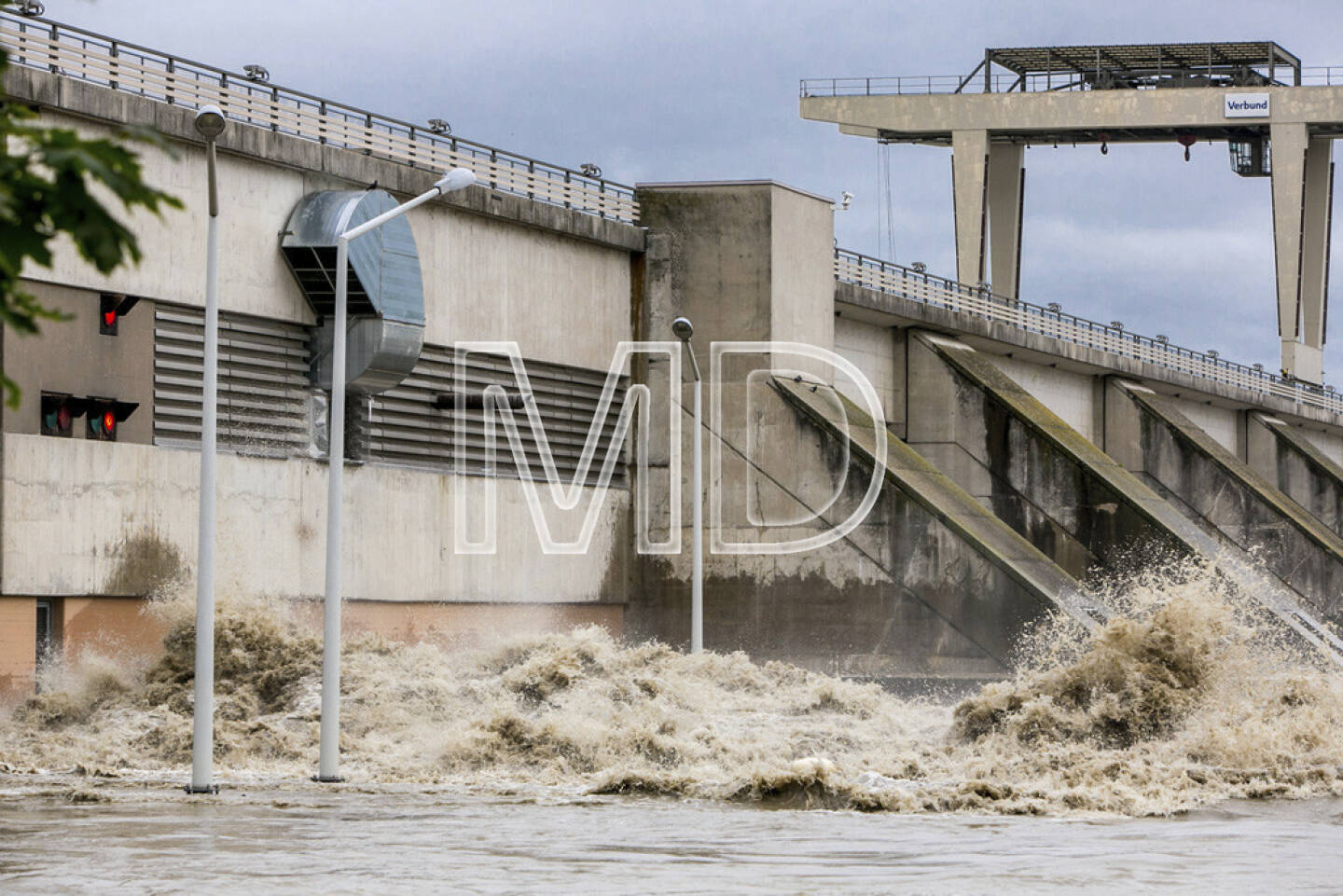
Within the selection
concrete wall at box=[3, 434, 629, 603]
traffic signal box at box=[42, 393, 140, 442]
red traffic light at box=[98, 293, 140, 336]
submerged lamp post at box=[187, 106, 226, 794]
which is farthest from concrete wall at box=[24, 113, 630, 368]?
submerged lamp post at box=[187, 106, 226, 794]

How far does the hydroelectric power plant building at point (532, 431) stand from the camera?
22.7m

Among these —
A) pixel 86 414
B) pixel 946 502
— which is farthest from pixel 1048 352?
pixel 86 414

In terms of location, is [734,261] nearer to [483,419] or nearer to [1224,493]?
[483,419]

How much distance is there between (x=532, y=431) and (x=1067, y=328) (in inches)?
769

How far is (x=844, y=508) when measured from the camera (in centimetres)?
2969

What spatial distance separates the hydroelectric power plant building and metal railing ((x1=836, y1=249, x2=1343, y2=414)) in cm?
16

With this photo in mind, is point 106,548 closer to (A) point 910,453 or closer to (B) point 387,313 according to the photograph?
(B) point 387,313

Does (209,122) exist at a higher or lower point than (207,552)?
higher

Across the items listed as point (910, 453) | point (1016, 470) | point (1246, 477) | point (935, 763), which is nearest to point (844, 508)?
point (910, 453)

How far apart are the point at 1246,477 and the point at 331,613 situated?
30.4 m

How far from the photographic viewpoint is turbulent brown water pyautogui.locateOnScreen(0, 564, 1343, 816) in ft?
59.4

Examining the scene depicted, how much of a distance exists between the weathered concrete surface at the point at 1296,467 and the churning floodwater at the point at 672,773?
2357cm

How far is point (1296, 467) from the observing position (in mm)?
52906

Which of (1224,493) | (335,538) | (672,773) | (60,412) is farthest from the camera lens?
(1224,493)
